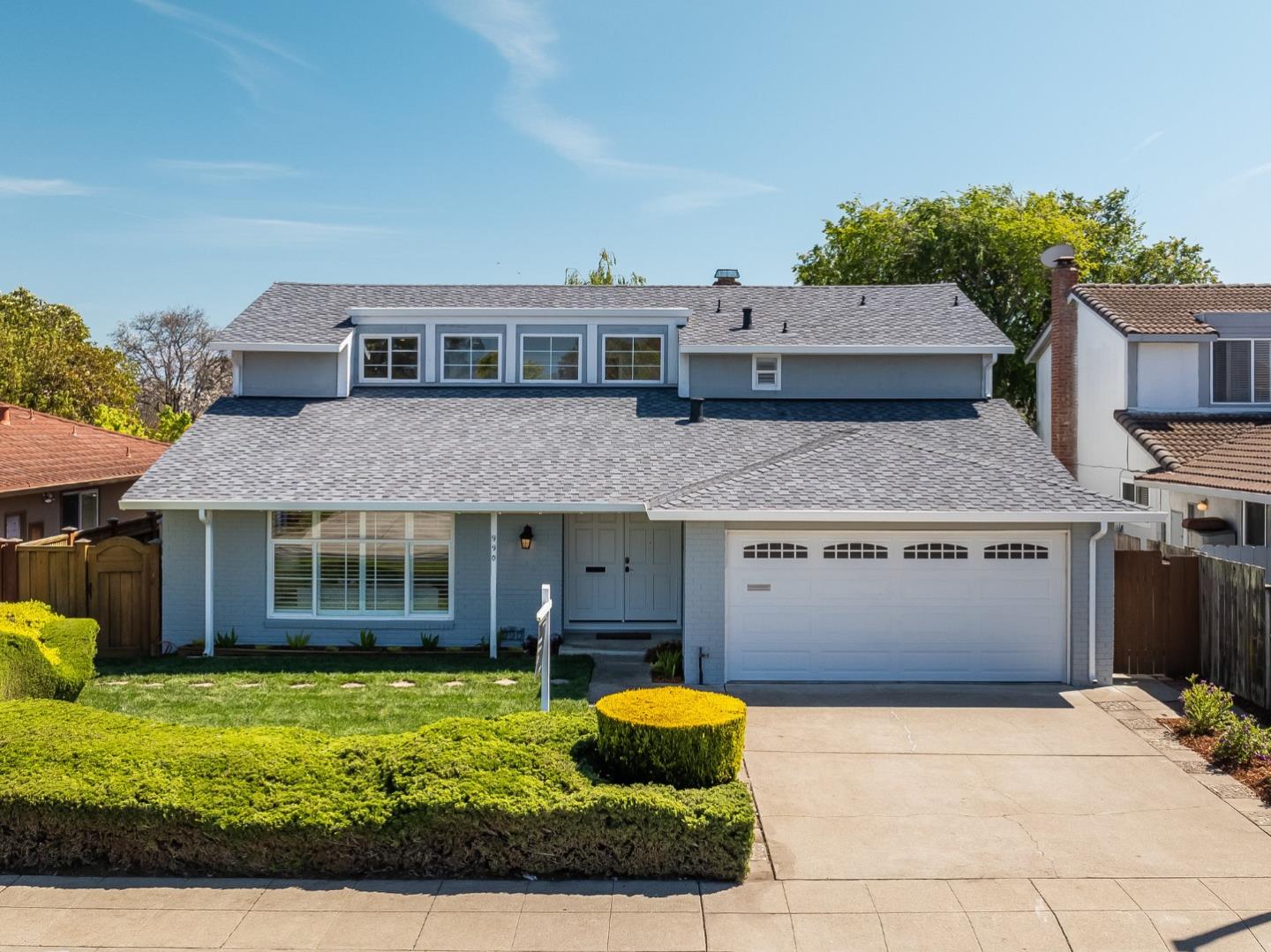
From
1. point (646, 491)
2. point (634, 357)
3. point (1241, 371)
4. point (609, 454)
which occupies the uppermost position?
point (634, 357)

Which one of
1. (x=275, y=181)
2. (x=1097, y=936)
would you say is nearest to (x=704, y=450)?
(x=1097, y=936)

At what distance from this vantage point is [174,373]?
47.7 m

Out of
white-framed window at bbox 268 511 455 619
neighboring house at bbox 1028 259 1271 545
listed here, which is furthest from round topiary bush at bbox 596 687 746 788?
neighboring house at bbox 1028 259 1271 545

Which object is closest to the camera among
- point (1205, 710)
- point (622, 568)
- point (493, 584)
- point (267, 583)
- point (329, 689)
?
point (1205, 710)

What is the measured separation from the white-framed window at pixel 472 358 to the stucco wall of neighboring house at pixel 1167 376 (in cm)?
1285

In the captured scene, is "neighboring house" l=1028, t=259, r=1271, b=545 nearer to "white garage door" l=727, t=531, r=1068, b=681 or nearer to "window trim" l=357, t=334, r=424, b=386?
"white garage door" l=727, t=531, r=1068, b=681

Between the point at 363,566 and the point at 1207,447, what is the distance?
50.1ft

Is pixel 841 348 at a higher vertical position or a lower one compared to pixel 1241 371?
higher

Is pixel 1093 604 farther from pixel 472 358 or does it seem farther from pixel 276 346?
pixel 276 346

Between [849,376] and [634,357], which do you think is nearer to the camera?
[849,376]

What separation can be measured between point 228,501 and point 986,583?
1105 centimetres

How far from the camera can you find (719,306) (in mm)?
19281

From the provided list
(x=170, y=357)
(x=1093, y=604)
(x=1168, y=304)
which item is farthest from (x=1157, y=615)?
(x=170, y=357)

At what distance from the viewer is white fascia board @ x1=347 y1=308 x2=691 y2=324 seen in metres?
17.8
